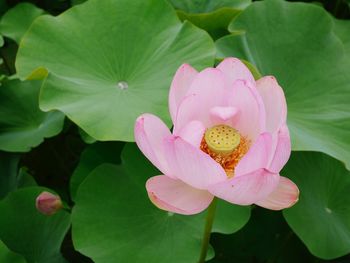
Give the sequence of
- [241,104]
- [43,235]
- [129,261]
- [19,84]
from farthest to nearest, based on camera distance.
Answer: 1. [19,84]
2. [43,235]
3. [129,261]
4. [241,104]

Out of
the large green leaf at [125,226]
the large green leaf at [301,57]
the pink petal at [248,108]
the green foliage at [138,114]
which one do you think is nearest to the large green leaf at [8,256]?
the green foliage at [138,114]

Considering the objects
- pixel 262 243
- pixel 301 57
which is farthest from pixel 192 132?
pixel 262 243

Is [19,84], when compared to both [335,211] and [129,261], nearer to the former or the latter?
[129,261]

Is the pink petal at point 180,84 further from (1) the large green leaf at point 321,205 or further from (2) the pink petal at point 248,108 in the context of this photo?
(1) the large green leaf at point 321,205

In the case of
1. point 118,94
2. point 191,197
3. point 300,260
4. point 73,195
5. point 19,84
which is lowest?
point 300,260

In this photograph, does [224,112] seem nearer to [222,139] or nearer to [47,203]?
[222,139]

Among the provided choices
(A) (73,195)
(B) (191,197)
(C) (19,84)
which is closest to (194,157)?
(B) (191,197)

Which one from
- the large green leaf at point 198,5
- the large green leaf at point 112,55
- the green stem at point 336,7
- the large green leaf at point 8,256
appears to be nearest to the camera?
the large green leaf at point 8,256
